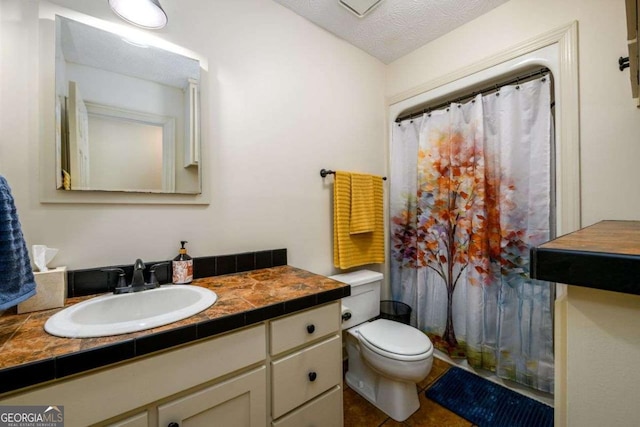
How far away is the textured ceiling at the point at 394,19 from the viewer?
1.61 m

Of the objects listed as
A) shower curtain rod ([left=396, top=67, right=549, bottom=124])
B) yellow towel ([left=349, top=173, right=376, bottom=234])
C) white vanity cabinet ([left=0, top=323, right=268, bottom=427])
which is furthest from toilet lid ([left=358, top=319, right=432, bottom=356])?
shower curtain rod ([left=396, top=67, right=549, bottom=124])

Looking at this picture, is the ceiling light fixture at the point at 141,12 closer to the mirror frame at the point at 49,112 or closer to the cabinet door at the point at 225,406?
the mirror frame at the point at 49,112

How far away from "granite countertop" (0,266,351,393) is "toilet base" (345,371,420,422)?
2.48 feet

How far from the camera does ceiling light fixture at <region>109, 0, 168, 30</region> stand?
1.08m

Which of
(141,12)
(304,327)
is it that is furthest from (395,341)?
(141,12)

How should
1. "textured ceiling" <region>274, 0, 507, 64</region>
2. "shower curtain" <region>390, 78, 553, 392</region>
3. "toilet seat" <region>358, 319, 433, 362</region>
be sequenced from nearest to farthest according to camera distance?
1. "toilet seat" <region>358, 319, 433, 362</region>
2. "shower curtain" <region>390, 78, 553, 392</region>
3. "textured ceiling" <region>274, 0, 507, 64</region>

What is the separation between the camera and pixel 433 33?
1861mm

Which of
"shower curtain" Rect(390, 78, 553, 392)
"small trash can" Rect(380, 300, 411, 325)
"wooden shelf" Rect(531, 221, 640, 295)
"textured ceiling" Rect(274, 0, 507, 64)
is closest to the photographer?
"wooden shelf" Rect(531, 221, 640, 295)

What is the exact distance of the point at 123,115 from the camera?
1165 millimetres

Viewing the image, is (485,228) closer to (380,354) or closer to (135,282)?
(380,354)

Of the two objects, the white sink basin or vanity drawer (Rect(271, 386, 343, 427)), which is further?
vanity drawer (Rect(271, 386, 343, 427))

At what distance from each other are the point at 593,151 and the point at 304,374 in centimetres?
175

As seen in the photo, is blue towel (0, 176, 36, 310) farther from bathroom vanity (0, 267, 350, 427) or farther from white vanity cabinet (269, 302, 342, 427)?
white vanity cabinet (269, 302, 342, 427)

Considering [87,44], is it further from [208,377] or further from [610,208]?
[610,208]
